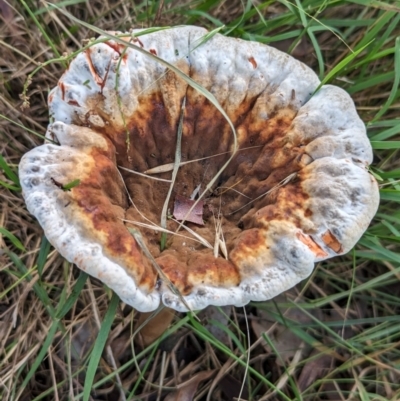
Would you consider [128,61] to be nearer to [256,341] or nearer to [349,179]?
[349,179]

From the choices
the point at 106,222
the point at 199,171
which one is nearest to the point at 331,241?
the point at 199,171

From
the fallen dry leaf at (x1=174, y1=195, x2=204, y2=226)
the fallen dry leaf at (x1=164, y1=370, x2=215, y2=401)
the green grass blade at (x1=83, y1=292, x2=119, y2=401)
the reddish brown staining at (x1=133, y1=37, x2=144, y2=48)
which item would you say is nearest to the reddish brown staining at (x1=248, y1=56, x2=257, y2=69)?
the reddish brown staining at (x1=133, y1=37, x2=144, y2=48)

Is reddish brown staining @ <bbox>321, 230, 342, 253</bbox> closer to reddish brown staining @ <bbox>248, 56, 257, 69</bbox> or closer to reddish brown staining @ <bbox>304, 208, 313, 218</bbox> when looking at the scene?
reddish brown staining @ <bbox>304, 208, 313, 218</bbox>

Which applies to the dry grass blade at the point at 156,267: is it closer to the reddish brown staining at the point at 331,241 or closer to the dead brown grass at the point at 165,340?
the reddish brown staining at the point at 331,241

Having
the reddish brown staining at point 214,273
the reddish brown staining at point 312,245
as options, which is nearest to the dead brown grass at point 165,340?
the reddish brown staining at point 214,273

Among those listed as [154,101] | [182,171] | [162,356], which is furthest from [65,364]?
[154,101]
